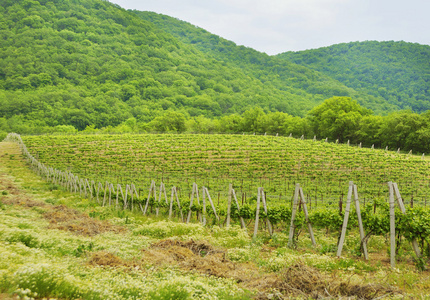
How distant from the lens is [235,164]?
4238 centimetres

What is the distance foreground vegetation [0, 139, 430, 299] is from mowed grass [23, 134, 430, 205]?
14658mm

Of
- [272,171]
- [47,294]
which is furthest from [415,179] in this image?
[47,294]

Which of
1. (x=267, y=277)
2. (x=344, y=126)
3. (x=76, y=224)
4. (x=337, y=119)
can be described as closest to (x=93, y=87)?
(x=337, y=119)

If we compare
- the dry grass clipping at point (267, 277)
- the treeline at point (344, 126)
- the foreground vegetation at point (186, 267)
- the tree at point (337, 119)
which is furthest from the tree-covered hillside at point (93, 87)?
the dry grass clipping at point (267, 277)

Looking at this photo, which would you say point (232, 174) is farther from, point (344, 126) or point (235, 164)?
point (344, 126)

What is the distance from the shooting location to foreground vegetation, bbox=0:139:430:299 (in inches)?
189

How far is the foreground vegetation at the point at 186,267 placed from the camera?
4.81 meters

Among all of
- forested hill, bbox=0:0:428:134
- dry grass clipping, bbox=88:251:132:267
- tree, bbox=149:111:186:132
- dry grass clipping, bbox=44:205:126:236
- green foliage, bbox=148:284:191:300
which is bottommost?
dry grass clipping, bbox=44:205:126:236

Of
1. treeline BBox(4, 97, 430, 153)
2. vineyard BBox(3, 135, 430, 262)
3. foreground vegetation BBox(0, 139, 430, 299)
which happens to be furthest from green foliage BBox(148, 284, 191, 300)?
treeline BBox(4, 97, 430, 153)

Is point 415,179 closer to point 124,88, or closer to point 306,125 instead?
point 306,125

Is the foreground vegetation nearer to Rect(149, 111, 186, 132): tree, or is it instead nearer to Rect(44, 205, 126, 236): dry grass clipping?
Rect(44, 205, 126, 236): dry grass clipping

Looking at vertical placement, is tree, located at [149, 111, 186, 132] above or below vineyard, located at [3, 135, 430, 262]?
above

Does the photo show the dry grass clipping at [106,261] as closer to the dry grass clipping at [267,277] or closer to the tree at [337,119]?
the dry grass clipping at [267,277]

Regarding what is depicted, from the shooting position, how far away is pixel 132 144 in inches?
2180
